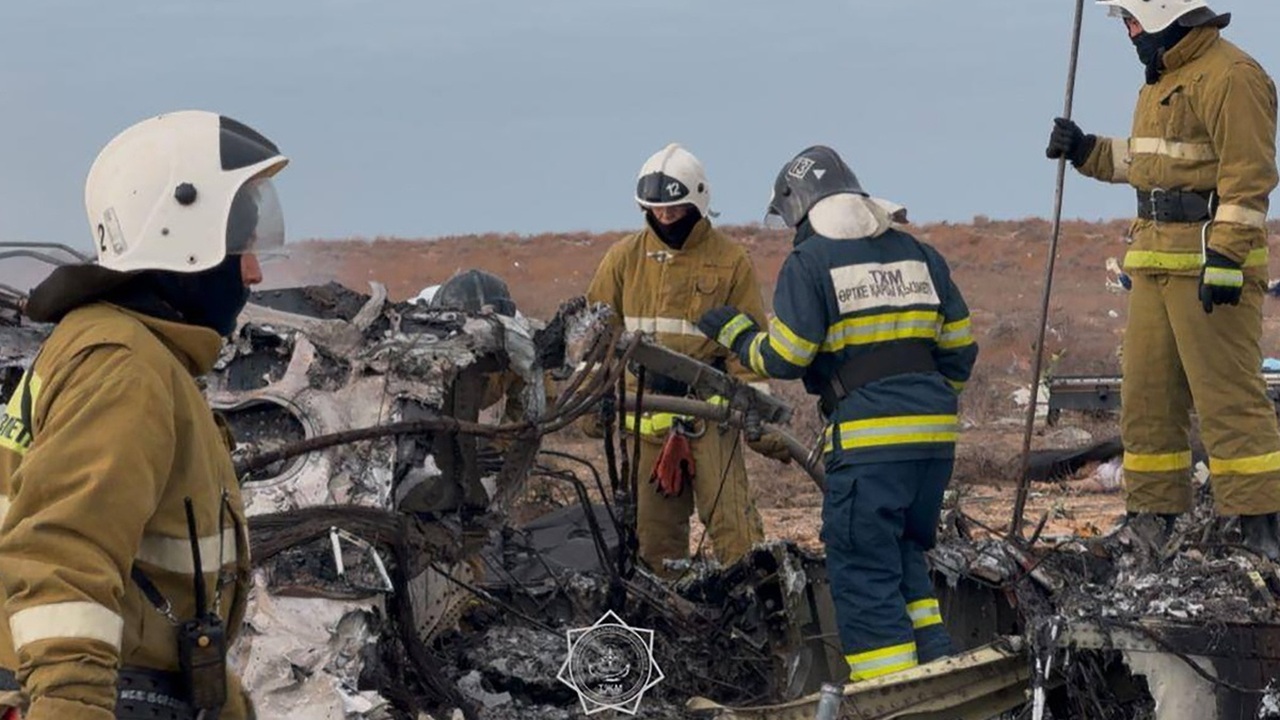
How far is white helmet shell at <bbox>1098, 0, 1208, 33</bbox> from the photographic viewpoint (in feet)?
21.7

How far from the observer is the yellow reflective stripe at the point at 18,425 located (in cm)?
284

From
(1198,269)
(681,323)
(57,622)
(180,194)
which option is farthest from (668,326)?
(57,622)

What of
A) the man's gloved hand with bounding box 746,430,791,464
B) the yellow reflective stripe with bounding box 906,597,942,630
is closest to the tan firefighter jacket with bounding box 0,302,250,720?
the yellow reflective stripe with bounding box 906,597,942,630

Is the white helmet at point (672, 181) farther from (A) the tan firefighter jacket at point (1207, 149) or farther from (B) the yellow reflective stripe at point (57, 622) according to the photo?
(B) the yellow reflective stripe at point (57, 622)

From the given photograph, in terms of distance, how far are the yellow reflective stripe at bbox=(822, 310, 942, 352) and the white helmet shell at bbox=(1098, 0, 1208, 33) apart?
1.59 m

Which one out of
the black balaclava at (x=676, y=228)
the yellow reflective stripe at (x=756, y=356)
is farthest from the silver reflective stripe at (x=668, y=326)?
the yellow reflective stripe at (x=756, y=356)

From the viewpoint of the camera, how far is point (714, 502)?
767 cm

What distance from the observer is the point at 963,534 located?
22.4 feet

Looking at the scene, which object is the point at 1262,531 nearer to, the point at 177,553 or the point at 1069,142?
the point at 1069,142

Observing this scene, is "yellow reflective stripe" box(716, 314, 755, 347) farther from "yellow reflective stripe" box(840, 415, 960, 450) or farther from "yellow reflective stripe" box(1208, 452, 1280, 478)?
"yellow reflective stripe" box(1208, 452, 1280, 478)

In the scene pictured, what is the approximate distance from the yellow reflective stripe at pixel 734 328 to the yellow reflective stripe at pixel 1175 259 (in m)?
1.52

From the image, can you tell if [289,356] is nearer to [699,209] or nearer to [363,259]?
[699,209]

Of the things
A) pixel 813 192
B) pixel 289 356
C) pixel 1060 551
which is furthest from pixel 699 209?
pixel 289 356

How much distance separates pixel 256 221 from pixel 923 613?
11.6ft
